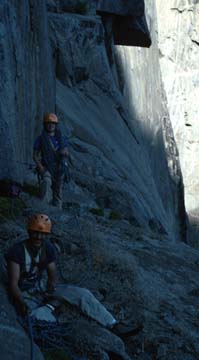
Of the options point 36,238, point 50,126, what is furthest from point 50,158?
point 36,238

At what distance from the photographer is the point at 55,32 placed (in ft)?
106

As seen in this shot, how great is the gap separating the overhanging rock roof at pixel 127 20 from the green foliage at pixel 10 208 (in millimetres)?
20302

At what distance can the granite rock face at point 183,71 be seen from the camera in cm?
6178

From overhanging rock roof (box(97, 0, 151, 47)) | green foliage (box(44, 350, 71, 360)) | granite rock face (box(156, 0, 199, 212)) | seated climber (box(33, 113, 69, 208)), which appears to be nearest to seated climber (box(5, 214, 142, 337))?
green foliage (box(44, 350, 71, 360))

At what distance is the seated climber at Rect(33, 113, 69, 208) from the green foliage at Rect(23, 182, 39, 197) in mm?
565

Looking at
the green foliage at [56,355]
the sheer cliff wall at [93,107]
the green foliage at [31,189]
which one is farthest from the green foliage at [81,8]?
the green foliage at [56,355]

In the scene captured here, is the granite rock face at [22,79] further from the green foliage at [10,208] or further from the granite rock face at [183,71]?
the granite rock face at [183,71]

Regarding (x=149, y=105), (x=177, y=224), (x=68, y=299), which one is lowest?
(x=177, y=224)

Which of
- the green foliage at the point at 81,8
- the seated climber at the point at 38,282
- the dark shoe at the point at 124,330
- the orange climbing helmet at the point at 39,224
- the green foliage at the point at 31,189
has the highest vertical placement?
the green foliage at the point at 81,8

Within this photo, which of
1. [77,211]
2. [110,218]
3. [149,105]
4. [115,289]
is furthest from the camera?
[149,105]

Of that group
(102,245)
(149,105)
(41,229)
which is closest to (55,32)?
(149,105)

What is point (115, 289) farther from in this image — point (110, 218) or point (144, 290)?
point (110, 218)

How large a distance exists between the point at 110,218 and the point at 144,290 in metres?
6.65

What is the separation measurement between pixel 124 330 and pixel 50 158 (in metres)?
6.56
